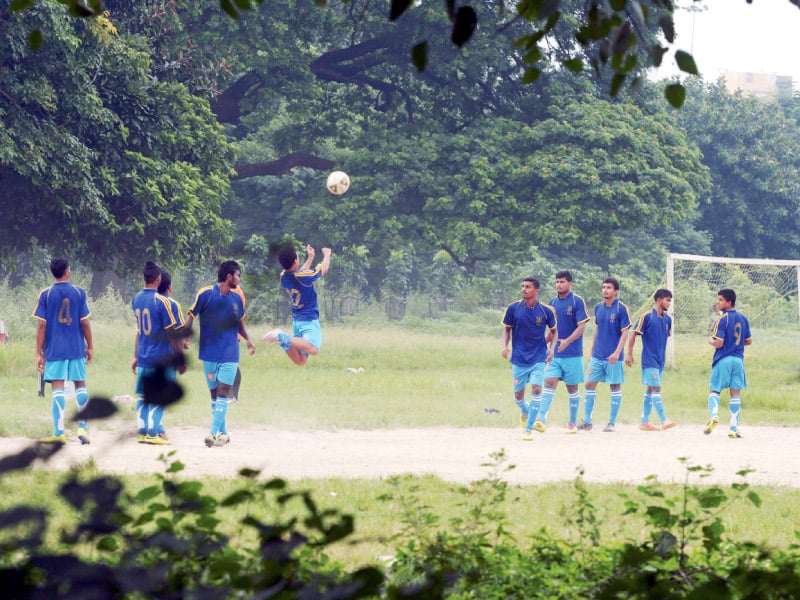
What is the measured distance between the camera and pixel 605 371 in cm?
1479

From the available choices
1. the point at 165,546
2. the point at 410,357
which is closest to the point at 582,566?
the point at 165,546

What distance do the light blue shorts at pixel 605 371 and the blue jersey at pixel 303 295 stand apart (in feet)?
11.4

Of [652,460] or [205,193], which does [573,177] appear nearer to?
[205,193]

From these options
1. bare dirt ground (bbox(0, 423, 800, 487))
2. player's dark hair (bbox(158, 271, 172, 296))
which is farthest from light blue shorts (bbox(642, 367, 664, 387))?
player's dark hair (bbox(158, 271, 172, 296))

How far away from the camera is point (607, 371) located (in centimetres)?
1474

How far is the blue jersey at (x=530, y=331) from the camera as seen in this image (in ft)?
44.0

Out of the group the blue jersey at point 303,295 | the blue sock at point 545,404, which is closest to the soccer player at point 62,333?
the blue jersey at point 303,295

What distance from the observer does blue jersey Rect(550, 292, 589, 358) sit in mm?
14305

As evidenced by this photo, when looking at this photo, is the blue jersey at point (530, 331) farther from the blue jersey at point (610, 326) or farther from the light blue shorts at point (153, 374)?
the light blue shorts at point (153, 374)

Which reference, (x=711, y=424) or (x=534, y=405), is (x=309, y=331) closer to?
(x=534, y=405)

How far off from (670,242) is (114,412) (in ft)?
162

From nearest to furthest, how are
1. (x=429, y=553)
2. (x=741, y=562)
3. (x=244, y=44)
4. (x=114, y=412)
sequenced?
(x=114, y=412) → (x=741, y=562) → (x=429, y=553) → (x=244, y=44)

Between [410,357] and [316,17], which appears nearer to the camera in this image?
[410,357]

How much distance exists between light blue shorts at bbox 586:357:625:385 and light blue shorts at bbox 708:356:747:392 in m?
1.25
